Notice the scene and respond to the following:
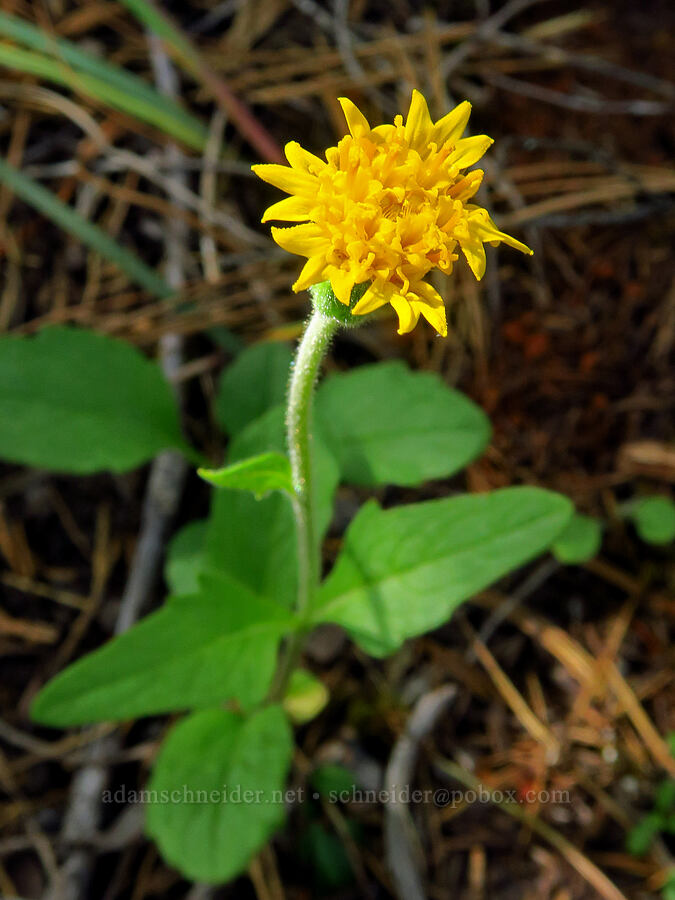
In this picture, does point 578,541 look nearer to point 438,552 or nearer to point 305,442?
point 438,552

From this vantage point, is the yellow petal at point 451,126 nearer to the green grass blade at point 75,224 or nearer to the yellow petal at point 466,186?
the yellow petal at point 466,186

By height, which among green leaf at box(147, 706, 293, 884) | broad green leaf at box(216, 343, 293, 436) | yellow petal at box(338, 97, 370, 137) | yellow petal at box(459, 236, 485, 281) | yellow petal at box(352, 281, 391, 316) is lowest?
green leaf at box(147, 706, 293, 884)

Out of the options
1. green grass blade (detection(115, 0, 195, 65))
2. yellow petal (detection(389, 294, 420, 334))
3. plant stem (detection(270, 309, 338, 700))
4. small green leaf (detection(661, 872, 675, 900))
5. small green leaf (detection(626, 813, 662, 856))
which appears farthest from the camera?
green grass blade (detection(115, 0, 195, 65))

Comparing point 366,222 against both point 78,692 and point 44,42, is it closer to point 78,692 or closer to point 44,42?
point 78,692

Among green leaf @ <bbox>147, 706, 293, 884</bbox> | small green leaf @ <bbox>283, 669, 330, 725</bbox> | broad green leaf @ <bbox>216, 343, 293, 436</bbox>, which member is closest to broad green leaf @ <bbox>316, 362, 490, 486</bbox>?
broad green leaf @ <bbox>216, 343, 293, 436</bbox>

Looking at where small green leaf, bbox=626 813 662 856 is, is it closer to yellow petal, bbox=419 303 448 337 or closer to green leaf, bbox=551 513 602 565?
green leaf, bbox=551 513 602 565

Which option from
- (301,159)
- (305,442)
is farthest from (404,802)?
(301,159)
